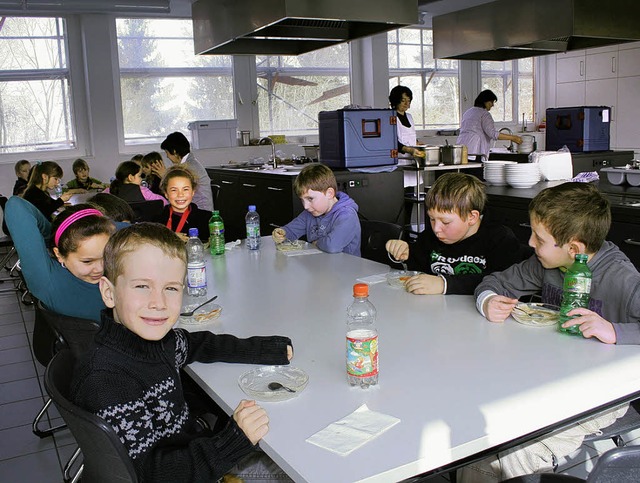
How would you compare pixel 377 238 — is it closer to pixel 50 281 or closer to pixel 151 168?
pixel 50 281

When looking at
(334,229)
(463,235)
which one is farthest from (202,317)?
(334,229)

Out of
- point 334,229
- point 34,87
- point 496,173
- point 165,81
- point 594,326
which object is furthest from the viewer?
point 165,81

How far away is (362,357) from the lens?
1368 mm

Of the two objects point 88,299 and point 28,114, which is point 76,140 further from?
point 88,299

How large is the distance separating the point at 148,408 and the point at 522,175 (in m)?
3.32

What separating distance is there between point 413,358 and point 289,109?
320 inches

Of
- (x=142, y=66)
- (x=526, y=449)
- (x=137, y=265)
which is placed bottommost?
(x=526, y=449)

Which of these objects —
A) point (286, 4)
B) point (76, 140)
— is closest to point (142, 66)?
point (76, 140)

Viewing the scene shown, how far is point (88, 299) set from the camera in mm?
2219

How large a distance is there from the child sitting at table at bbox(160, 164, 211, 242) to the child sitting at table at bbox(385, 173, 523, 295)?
1427 millimetres

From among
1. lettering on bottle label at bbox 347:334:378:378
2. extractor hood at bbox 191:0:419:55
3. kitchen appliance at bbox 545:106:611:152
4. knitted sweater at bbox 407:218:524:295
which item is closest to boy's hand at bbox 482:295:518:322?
knitted sweater at bbox 407:218:524:295

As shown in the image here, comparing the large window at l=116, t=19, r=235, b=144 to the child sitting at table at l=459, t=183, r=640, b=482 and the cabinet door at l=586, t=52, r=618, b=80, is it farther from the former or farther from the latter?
the child sitting at table at l=459, t=183, r=640, b=482

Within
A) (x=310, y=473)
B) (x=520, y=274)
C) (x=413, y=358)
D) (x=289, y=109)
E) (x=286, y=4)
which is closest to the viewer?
(x=310, y=473)

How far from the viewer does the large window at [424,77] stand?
10.0 m
